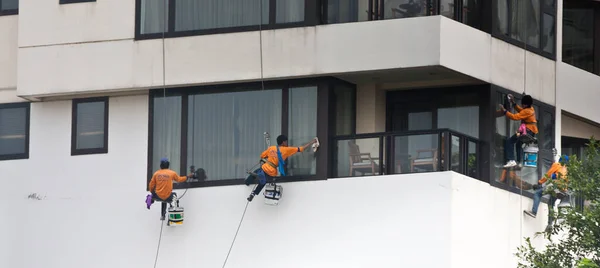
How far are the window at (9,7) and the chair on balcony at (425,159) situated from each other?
9899 millimetres

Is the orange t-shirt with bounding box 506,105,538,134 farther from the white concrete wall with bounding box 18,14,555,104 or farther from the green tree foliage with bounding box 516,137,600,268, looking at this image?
the green tree foliage with bounding box 516,137,600,268

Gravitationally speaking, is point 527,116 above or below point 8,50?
below

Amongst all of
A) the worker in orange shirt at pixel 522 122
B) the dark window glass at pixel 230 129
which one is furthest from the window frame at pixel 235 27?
the worker in orange shirt at pixel 522 122

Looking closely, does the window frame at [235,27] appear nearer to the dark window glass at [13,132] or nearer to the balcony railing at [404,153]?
the balcony railing at [404,153]

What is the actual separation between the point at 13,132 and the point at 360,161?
805cm

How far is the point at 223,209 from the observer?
39406 millimetres

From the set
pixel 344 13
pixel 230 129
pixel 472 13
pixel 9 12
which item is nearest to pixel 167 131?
pixel 230 129

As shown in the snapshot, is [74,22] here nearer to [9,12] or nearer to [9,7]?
[9,12]

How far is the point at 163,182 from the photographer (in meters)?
39.0

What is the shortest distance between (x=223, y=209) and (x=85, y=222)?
323 cm

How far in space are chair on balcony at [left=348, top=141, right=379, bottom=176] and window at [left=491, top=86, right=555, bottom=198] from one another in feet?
8.47

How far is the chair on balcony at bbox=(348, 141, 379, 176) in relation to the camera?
3841 cm

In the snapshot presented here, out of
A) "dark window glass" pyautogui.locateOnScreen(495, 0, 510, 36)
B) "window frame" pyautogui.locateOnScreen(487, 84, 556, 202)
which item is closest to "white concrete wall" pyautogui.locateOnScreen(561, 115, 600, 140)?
"window frame" pyautogui.locateOnScreen(487, 84, 556, 202)

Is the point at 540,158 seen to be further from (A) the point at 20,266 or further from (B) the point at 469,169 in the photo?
(A) the point at 20,266
